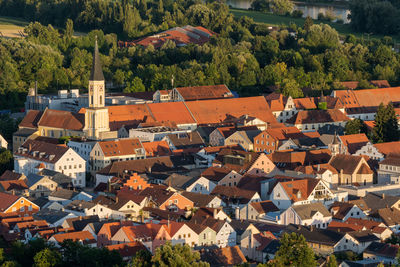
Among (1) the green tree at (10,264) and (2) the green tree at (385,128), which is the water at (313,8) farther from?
(1) the green tree at (10,264)

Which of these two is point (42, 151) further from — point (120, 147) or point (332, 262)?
point (332, 262)

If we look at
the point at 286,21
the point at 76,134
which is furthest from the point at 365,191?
the point at 286,21

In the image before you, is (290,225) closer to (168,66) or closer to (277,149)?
(277,149)

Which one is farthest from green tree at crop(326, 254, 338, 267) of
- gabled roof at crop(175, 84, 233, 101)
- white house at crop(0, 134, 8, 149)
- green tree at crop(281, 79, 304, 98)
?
green tree at crop(281, 79, 304, 98)

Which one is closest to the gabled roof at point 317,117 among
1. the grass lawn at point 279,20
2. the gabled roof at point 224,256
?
the gabled roof at point 224,256

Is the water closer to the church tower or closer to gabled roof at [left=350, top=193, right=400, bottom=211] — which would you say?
the church tower

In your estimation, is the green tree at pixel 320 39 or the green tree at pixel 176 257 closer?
the green tree at pixel 176 257
